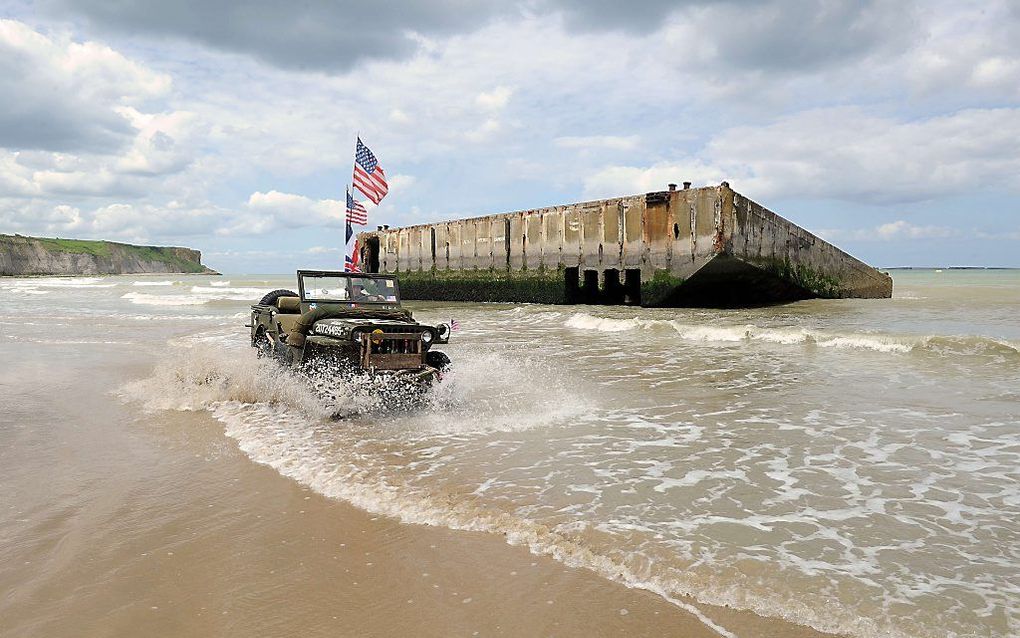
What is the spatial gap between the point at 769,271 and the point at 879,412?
45.7ft

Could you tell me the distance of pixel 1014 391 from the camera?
8016mm

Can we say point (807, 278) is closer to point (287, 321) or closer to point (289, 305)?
point (289, 305)

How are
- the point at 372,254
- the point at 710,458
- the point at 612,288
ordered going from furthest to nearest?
the point at 372,254, the point at 612,288, the point at 710,458

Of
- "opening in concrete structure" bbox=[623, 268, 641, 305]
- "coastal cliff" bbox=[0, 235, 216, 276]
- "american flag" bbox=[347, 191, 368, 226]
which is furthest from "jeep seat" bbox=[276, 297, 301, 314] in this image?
"coastal cliff" bbox=[0, 235, 216, 276]

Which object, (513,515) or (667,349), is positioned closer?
(513,515)

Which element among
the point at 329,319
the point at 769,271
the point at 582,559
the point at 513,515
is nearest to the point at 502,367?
the point at 329,319

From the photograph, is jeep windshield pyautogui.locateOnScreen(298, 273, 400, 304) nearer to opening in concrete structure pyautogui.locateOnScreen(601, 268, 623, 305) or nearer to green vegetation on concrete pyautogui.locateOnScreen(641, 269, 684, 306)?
green vegetation on concrete pyautogui.locateOnScreen(641, 269, 684, 306)

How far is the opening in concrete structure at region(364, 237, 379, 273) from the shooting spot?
34.0 meters

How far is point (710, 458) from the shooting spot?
17.8 ft

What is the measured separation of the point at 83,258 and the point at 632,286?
160173 mm

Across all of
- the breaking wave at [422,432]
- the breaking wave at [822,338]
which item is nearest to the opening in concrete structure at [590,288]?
the breaking wave at [822,338]

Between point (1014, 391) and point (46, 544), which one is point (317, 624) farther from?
point (1014, 391)

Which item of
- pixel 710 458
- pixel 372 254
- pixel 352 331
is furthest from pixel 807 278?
pixel 372 254

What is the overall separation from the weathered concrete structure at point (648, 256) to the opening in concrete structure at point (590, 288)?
36 millimetres
